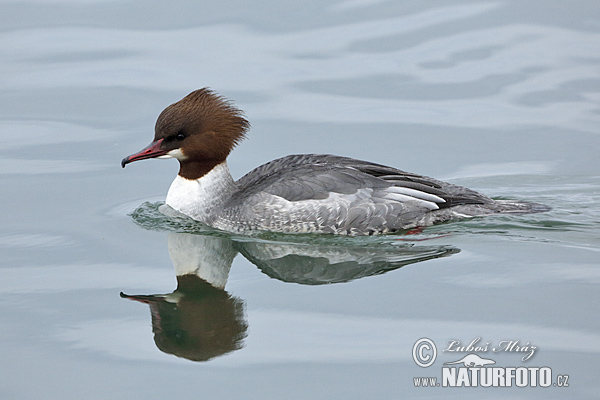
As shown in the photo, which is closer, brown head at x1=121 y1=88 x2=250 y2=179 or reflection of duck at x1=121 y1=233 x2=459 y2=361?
reflection of duck at x1=121 y1=233 x2=459 y2=361

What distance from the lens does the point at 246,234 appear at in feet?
28.8

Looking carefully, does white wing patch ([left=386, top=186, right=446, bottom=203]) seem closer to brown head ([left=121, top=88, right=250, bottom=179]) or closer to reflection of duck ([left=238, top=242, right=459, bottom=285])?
reflection of duck ([left=238, top=242, right=459, bottom=285])

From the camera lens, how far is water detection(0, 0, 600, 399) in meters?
6.14

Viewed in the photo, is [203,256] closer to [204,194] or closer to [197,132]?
[204,194]

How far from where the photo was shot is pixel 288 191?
8.62 m

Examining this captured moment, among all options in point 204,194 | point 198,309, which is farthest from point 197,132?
point 198,309

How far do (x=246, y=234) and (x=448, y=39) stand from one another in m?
6.10

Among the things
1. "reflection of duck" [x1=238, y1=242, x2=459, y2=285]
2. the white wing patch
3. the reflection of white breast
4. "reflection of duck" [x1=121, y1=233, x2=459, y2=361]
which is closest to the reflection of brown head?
"reflection of duck" [x1=121, y1=233, x2=459, y2=361]

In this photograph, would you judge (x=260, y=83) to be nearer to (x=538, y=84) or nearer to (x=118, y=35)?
(x=118, y=35)

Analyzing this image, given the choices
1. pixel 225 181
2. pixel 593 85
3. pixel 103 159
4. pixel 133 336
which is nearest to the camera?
pixel 133 336

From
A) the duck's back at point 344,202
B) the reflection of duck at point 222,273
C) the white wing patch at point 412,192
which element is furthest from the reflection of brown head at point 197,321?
the white wing patch at point 412,192

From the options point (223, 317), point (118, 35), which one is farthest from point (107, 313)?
point (118, 35)

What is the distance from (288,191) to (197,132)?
1155 mm

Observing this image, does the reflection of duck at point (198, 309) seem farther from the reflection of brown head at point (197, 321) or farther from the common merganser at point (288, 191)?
the common merganser at point (288, 191)
